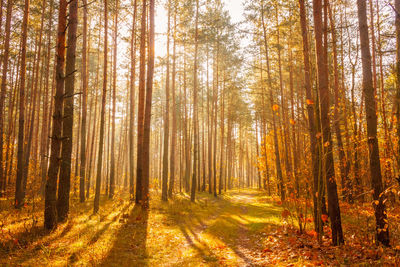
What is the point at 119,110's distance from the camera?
92.8 ft

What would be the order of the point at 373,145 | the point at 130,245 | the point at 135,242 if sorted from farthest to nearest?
1. the point at 135,242
2. the point at 130,245
3. the point at 373,145

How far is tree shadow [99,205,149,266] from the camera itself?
5066 mm

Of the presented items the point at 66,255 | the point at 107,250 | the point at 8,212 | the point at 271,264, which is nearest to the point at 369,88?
the point at 271,264

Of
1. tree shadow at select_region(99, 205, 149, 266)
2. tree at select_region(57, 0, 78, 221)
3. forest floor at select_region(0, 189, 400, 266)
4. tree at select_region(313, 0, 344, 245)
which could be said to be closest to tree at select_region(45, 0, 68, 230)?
forest floor at select_region(0, 189, 400, 266)

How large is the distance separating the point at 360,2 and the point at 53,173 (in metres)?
9.41

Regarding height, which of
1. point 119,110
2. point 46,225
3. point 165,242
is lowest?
point 165,242

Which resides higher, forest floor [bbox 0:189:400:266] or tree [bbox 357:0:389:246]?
tree [bbox 357:0:389:246]

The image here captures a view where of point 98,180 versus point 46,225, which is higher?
point 98,180

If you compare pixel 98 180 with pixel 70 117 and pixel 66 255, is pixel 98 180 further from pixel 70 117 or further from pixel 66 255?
pixel 66 255

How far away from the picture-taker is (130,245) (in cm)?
627

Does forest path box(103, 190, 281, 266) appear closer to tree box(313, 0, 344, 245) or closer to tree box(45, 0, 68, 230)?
tree box(313, 0, 344, 245)

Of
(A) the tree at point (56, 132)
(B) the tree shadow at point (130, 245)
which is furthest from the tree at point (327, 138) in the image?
(A) the tree at point (56, 132)

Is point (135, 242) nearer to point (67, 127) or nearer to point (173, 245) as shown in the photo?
point (173, 245)

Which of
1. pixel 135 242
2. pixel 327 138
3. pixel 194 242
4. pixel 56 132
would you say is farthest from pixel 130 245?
pixel 327 138
